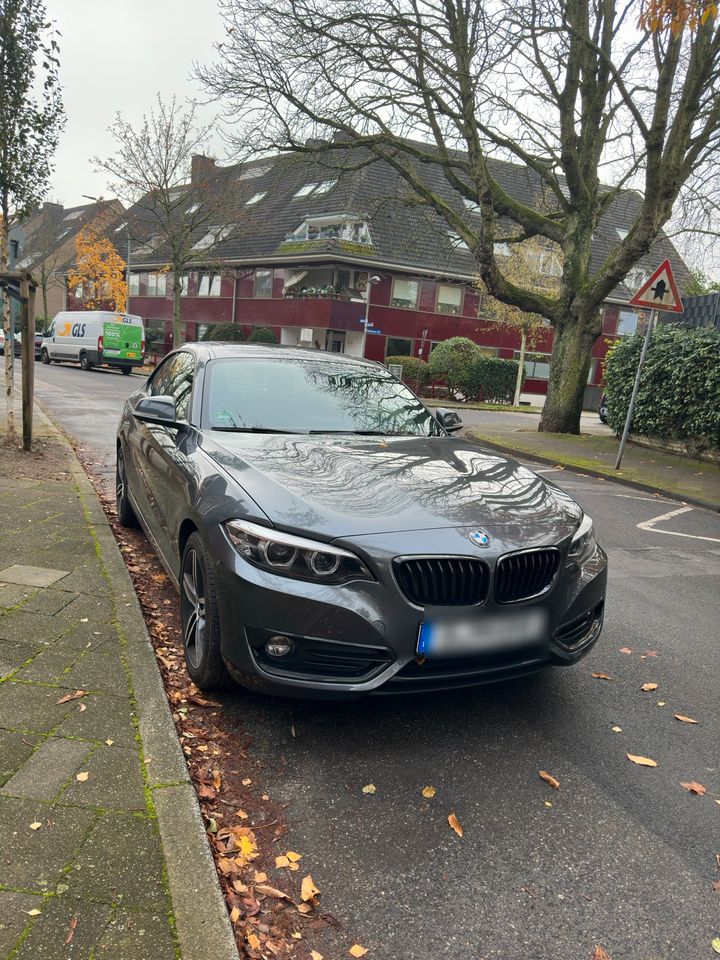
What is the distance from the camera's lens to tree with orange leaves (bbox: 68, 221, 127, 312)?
42094 millimetres

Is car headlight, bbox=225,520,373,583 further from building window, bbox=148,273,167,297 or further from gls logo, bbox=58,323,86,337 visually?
building window, bbox=148,273,167,297

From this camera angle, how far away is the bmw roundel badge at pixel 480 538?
2.81 metres

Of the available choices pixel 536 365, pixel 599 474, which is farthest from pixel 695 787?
pixel 536 365

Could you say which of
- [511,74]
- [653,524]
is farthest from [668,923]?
[511,74]

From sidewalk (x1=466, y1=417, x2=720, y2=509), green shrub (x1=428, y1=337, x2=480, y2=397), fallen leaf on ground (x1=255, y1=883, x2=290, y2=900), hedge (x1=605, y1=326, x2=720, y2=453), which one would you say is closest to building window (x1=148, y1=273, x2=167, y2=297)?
green shrub (x1=428, y1=337, x2=480, y2=397)

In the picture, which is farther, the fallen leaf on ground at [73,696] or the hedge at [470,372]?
the hedge at [470,372]

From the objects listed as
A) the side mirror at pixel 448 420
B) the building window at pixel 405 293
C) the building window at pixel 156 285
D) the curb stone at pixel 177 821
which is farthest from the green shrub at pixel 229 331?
the curb stone at pixel 177 821

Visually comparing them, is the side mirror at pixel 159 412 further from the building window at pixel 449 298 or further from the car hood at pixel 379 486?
the building window at pixel 449 298

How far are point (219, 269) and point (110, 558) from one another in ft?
110

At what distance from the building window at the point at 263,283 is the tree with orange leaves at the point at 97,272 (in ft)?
37.0

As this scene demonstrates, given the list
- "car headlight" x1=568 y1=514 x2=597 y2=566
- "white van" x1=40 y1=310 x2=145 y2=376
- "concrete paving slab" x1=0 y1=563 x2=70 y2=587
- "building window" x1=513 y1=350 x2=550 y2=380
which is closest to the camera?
"car headlight" x1=568 y1=514 x2=597 y2=566

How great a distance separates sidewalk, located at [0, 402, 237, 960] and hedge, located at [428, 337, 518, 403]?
25.5 metres

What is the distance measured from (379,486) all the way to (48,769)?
1678 millimetres

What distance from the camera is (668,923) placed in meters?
2.12
